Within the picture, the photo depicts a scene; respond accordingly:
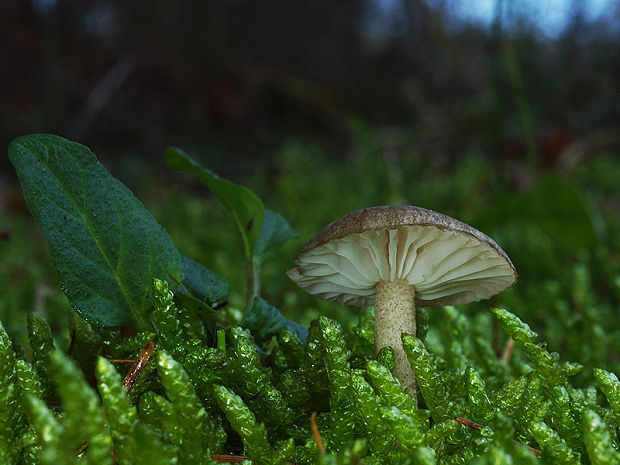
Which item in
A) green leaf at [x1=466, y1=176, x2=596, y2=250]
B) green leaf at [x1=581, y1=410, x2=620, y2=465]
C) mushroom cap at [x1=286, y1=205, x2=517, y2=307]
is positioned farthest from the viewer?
green leaf at [x1=466, y1=176, x2=596, y2=250]

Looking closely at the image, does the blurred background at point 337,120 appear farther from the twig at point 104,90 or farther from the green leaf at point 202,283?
the green leaf at point 202,283

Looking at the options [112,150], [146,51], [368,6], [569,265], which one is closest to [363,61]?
[368,6]

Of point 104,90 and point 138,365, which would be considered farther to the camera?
point 104,90

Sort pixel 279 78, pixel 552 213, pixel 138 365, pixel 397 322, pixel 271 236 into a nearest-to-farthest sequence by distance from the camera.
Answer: pixel 138 365
pixel 397 322
pixel 271 236
pixel 552 213
pixel 279 78

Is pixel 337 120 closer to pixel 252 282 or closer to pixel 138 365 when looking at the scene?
pixel 252 282

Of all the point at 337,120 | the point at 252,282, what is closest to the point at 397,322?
the point at 252,282

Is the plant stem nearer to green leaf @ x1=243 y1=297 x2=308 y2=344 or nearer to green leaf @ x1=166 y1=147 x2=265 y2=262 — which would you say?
green leaf @ x1=166 y1=147 x2=265 y2=262

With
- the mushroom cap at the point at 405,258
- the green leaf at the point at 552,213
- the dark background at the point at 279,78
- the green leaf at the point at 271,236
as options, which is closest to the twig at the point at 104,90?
the dark background at the point at 279,78

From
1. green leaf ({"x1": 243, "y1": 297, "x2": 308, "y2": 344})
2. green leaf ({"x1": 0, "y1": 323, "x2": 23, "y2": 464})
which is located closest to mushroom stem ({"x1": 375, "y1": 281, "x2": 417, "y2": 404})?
green leaf ({"x1": 243, "y1": 297, "x2": 308, "y2": 344})
